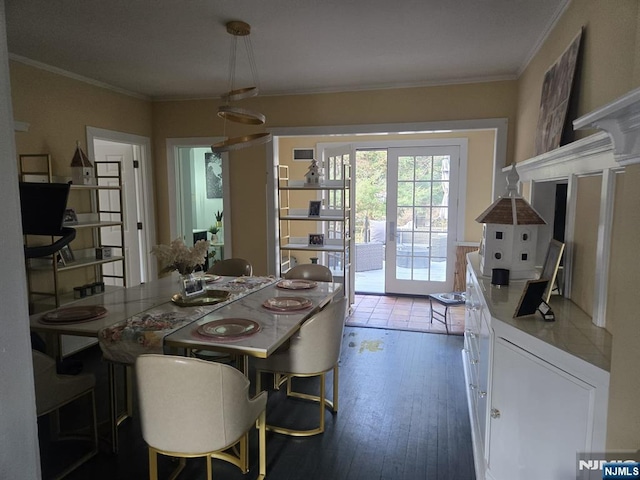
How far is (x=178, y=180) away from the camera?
16.8ft

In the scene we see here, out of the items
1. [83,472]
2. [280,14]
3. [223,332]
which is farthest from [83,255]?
[280,14]

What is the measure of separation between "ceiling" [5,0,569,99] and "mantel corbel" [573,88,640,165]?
5.54ft

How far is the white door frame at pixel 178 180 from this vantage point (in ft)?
16.0

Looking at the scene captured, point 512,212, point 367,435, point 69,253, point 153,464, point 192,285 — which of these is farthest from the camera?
point 69,253

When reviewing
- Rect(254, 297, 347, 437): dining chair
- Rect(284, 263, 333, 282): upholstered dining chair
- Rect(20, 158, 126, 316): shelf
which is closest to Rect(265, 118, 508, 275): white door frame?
Rect(284, 263, 333, 282): upholstered dining chair

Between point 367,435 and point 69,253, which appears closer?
point 367,435

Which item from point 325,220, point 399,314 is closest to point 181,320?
point 325,220

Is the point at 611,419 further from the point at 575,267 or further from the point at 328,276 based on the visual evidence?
A: the point at 328,276

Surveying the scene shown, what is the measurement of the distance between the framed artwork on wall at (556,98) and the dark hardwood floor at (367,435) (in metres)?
1.86

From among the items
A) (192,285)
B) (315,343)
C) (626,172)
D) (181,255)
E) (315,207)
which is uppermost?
(626,172)

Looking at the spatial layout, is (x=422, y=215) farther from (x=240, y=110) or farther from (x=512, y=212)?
(x=240, y=110)

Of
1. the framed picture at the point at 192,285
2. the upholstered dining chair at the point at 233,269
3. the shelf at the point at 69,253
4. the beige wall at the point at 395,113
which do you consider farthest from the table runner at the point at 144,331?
the beige wall at the point at 395,113

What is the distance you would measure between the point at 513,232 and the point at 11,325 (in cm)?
234

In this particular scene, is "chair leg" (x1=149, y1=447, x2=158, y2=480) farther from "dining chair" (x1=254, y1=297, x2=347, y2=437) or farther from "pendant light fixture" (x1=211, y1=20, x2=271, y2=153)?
"pendant light fixture" (x1=211, y1=20, x2=271, y2=153)
